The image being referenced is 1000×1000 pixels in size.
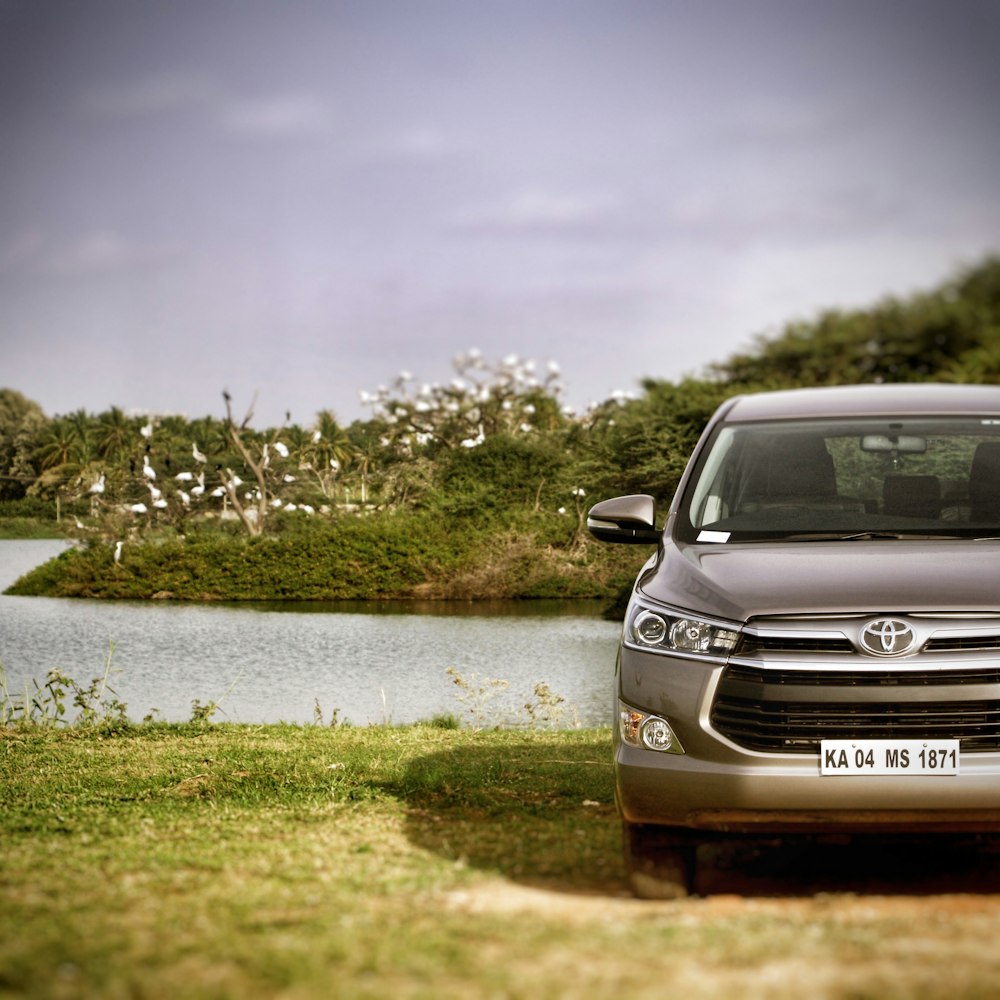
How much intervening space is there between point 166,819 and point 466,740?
4.70 metres

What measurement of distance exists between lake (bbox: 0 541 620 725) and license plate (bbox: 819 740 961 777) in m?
9.93

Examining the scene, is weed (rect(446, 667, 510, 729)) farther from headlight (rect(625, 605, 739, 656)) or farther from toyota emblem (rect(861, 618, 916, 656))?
toyota emblem (rect(861, 618, 916, 656))

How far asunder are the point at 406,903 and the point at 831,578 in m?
1.94

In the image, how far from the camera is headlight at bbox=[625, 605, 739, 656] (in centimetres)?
479

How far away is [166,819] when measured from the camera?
269 inches

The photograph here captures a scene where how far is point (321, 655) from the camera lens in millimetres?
23578

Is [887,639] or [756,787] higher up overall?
[887,639]

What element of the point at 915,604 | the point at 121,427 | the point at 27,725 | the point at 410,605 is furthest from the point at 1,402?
the point at 915,604

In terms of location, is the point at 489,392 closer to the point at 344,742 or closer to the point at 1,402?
the point at 1,402

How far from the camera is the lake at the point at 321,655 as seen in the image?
57.4 ft

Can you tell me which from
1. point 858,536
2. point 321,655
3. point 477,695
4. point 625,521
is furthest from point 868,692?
point 321,655

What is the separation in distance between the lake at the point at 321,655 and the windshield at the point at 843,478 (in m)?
8.60

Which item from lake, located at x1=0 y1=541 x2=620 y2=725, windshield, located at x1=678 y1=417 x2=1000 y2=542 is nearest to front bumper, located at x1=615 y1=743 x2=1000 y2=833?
windshield, located at x1=678 y1=417 x2=1000 y2=542

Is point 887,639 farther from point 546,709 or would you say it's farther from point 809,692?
point 546,709
